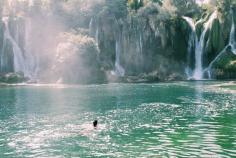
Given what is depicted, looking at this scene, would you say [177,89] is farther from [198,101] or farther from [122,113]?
[122,113]

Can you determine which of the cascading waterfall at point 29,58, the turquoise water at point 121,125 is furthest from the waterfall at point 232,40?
the cascading waterfall at point 29,58

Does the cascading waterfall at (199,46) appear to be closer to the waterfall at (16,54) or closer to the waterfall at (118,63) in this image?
the waterfall at (118,63)

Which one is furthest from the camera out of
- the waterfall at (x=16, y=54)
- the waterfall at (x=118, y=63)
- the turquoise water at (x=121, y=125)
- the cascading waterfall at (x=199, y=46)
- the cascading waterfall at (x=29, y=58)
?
the waterfall at (x=118, y=63)

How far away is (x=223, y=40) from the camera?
363ft

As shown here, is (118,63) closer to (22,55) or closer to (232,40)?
(22,55)

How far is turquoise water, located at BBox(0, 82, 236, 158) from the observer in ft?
118

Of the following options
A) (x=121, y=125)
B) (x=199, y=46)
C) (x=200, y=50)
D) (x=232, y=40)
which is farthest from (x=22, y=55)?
(x=121, y=125)

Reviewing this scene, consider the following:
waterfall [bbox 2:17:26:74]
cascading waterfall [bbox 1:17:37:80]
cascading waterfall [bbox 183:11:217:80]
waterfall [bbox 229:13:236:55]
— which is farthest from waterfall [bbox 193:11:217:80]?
waterfall [bbox 2:17:26:74]

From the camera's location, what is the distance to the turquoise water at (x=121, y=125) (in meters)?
36.0

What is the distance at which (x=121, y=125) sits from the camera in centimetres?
4703

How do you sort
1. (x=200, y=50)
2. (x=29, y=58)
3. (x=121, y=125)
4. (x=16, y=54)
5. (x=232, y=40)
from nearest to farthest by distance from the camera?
(x=121, y=125) → (x=232, y=40) → (x=200, y=50) → (x=16, y=54) → (x=29, y=58)

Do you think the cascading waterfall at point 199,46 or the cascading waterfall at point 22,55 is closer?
the cascading waterfall at point 199,46

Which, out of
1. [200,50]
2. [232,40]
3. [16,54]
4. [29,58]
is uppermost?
[232,40]

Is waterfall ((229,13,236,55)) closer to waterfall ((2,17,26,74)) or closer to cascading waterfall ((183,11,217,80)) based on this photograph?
cascading waterfall ((183,11,217,80))
